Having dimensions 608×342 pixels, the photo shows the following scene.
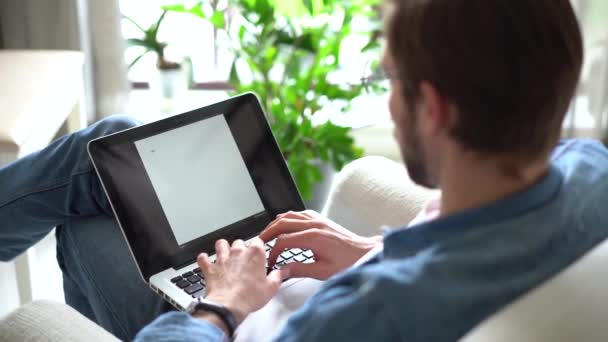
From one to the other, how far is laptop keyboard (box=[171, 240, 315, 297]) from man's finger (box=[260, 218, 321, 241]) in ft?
0.15

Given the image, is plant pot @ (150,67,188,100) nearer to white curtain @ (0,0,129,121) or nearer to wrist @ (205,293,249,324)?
white curtain @ (0,0,129,121)

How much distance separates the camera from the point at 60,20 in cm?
215

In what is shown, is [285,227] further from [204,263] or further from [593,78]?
[593,78]

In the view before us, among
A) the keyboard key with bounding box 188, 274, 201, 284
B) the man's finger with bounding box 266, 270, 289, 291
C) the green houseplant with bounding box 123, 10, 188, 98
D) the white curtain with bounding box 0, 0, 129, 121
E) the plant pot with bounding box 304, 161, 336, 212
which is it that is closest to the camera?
the man's finger with bounding box 266, 270, 289, 291

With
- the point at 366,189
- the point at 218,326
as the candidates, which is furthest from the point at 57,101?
the point at 218,326

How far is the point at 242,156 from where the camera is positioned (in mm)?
1122

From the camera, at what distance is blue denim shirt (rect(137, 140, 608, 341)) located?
643mm

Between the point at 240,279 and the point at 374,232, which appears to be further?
the point at 374,232

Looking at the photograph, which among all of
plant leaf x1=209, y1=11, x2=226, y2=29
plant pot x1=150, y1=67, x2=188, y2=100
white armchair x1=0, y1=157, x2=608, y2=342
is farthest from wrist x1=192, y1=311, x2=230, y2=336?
plant pot x1=150, y1=67, x2=188, y2=100

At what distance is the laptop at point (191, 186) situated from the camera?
1.01 m

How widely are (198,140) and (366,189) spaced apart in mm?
283

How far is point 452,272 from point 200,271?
0.48 metres

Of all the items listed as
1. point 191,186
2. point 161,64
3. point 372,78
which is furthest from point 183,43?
point 191,186

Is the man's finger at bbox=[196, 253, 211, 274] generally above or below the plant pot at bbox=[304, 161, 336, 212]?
above
